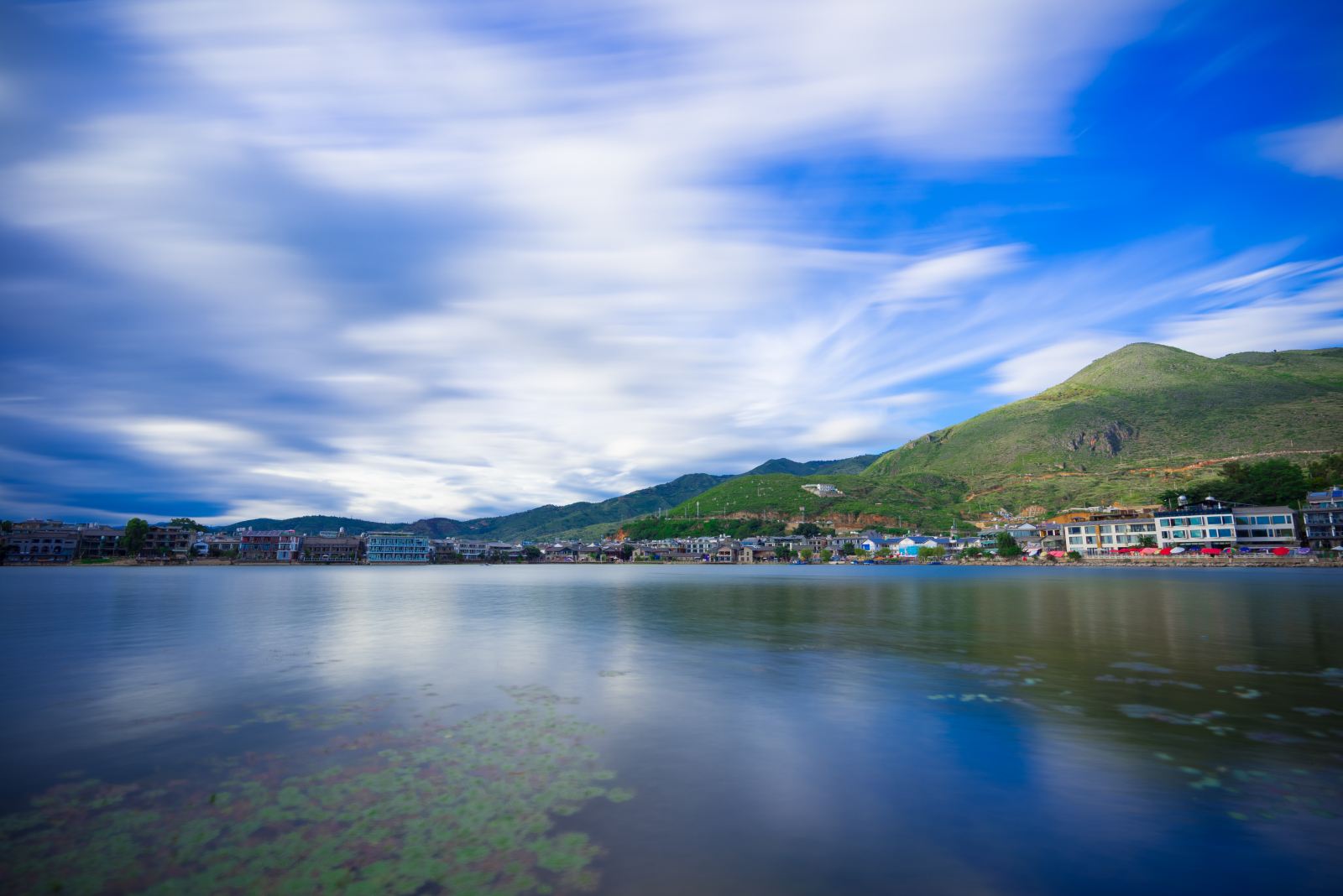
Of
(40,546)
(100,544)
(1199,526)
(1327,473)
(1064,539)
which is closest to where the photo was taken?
(1199,526)

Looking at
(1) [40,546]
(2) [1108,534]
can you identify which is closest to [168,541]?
(1) [40,546]

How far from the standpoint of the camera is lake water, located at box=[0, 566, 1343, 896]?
8.02 metres

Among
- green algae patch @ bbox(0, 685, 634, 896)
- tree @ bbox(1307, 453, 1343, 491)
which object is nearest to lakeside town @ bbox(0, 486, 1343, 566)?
tree @ bbox(1307, 453, 1343, 491)

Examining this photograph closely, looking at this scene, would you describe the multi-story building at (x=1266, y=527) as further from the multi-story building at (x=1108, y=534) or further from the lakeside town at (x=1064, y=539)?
the multi-story building at (x=1108, y=534)

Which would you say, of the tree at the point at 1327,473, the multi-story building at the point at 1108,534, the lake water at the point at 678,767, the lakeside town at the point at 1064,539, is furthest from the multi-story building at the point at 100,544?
the tree at the point at 1327,473

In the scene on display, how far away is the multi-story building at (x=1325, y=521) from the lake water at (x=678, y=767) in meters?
123

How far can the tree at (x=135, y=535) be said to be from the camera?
17400cm

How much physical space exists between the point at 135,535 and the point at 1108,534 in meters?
245

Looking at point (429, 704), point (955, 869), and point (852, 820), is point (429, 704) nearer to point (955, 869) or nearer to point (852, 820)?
point (852, 820)

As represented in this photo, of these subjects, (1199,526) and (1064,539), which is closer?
(1199,526)

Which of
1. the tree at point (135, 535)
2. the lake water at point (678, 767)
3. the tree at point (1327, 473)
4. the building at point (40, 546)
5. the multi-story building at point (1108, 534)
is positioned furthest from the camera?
the tree at point (135, 535)

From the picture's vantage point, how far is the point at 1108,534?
14162 cm

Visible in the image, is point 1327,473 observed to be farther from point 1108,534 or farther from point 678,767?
point 678,767

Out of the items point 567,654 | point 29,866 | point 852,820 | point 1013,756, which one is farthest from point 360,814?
point 567,654
